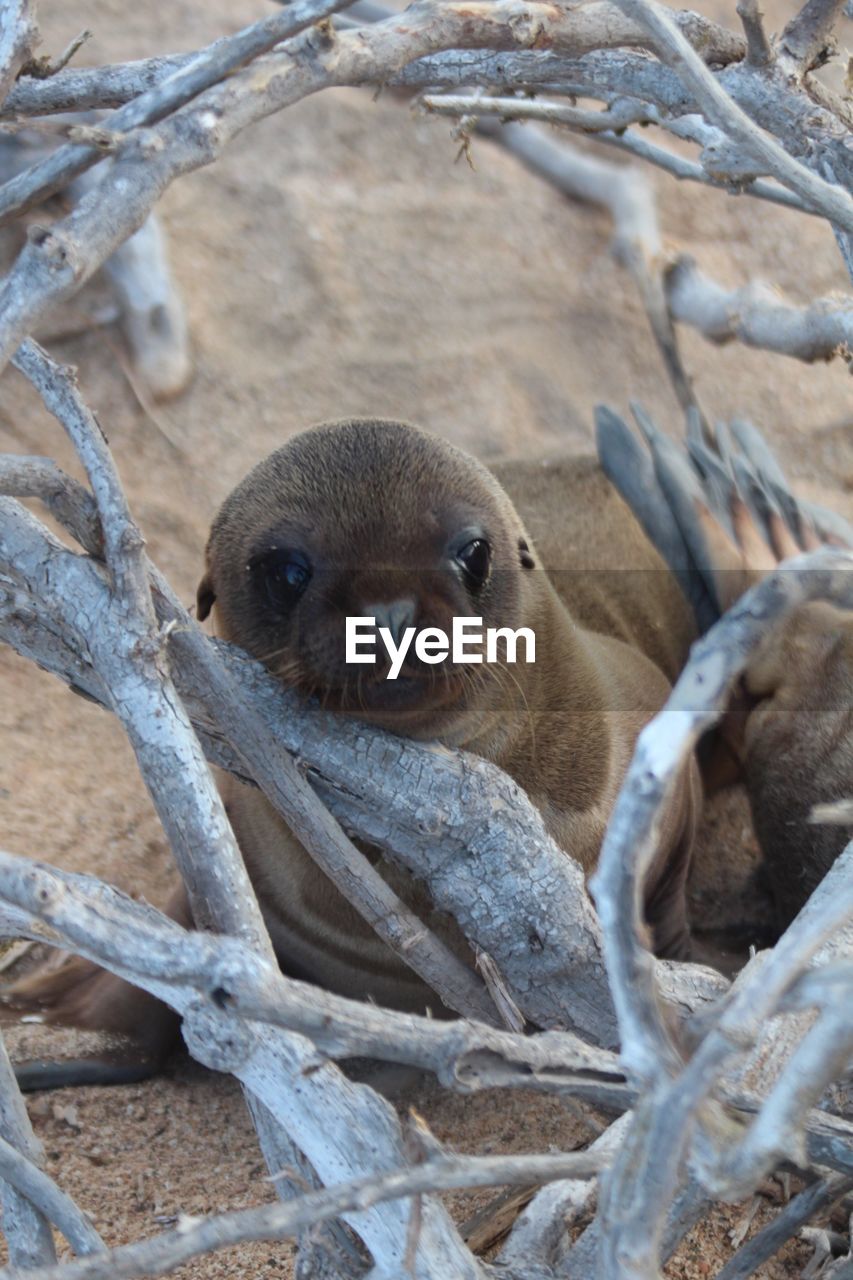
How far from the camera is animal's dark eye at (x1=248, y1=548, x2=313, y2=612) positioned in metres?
2.26

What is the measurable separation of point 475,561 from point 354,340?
8.45 feet

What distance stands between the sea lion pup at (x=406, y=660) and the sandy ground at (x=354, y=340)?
1.90 ft

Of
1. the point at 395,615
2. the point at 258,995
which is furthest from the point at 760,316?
the point at 258,995

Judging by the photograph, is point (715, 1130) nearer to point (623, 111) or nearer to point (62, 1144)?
point (62, 1144)

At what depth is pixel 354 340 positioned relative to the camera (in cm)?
474

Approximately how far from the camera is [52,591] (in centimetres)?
188

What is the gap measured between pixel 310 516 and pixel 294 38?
0.69 m

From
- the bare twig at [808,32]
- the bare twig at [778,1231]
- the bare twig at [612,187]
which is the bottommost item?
the bare twig at [778,1231]

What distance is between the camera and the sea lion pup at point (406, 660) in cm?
214

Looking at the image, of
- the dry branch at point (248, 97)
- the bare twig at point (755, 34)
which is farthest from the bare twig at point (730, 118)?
the bare twig at point (755, 34)

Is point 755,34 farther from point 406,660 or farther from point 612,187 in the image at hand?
point 612,187

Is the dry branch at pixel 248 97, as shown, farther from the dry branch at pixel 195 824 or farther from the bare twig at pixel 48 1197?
the bare twig at pixel 48 1197

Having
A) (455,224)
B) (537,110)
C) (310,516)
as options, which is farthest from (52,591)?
(455,224)

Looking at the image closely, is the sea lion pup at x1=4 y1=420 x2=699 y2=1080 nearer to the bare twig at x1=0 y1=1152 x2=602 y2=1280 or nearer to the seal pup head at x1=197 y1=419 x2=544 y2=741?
the seal pup head at x1=197 y1=419 x2=544 y2=741
